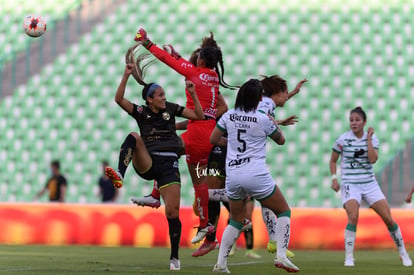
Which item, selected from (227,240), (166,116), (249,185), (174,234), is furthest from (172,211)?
(249,185)

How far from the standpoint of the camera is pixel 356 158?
36.8 feet

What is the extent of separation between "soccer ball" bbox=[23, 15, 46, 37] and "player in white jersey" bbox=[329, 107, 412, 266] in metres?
4.13

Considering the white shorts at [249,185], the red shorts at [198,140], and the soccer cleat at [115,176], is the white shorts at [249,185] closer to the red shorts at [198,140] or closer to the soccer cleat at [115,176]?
the soccer cleat at [115,176]

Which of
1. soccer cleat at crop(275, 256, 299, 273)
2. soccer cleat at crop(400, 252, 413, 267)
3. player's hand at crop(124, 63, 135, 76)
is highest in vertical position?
player's hand at crop(124, 63, 135, 76)

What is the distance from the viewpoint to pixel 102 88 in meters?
20.0

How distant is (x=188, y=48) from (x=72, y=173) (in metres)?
4.26

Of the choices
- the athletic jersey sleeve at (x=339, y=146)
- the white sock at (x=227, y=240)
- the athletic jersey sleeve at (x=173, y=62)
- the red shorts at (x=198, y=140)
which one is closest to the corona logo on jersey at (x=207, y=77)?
the athletic jersey sleeve at (x=173, y=62)

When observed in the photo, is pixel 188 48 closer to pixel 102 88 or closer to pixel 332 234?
pixel 102 88

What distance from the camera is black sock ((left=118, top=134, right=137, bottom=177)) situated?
28.3 ft

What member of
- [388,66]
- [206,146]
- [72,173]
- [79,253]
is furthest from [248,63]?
[206,146]

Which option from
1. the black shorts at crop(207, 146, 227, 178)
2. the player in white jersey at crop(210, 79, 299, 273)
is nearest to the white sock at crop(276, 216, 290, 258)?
the player in white jersey at crop(210, 79, 299, 273)

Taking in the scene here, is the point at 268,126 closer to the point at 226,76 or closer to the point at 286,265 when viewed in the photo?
the point at 286,265

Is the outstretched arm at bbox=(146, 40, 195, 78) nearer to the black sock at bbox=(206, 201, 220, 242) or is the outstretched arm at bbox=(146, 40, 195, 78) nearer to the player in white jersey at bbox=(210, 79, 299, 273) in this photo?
the black sock at bbox=(206, 201, 220, 242)

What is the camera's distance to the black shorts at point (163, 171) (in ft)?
28.7
